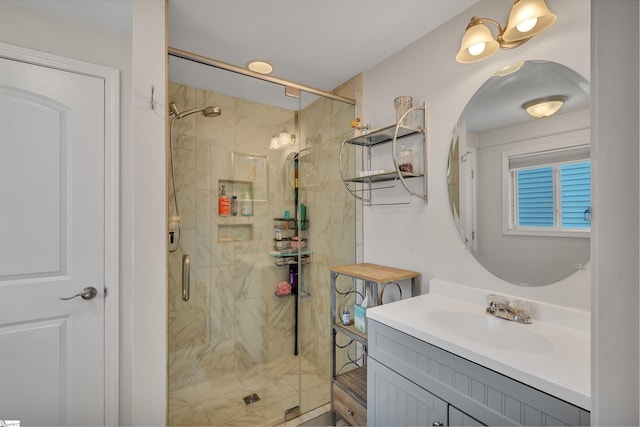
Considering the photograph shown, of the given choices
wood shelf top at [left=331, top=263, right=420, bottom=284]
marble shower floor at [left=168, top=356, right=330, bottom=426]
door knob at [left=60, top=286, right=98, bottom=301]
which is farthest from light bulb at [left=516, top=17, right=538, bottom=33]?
door knob at [left=60, top=286, right=98, bottom=301]

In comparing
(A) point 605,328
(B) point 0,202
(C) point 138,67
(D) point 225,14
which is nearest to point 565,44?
(A) point 605,328

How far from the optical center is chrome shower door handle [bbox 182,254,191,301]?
1.84m

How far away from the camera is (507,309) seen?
1.24 m

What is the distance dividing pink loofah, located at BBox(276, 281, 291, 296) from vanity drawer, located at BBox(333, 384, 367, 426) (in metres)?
0.75

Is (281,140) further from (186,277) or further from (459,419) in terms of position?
(459,419)

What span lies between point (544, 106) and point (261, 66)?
164 cm

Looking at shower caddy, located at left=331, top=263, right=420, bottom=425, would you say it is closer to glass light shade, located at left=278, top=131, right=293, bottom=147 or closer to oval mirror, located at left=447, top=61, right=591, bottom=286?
oval mirror, located at left=447, top=61, right=591, bottom=286

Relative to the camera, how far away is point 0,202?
1401mm

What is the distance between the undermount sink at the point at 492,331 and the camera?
109cm

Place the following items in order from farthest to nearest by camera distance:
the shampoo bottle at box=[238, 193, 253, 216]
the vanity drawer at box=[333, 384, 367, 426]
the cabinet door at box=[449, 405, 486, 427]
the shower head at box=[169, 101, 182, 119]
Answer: the shampoo bottle at box=[238, 193, 253, 216] → the shower head at box=[169, 101, 182, 119] → the vanity drawer at box=[333, 384, 367, 426] → the cabinet door at box=[449, 405, 486, 427]

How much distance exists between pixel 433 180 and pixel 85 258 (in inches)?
77.0

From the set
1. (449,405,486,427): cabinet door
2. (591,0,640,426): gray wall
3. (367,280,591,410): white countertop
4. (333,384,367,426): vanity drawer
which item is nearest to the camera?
(591,0,640,426): gray wall

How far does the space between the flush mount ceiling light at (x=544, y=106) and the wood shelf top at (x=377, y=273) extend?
3.13 ft

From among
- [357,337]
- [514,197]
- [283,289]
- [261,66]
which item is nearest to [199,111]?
[261,66]
